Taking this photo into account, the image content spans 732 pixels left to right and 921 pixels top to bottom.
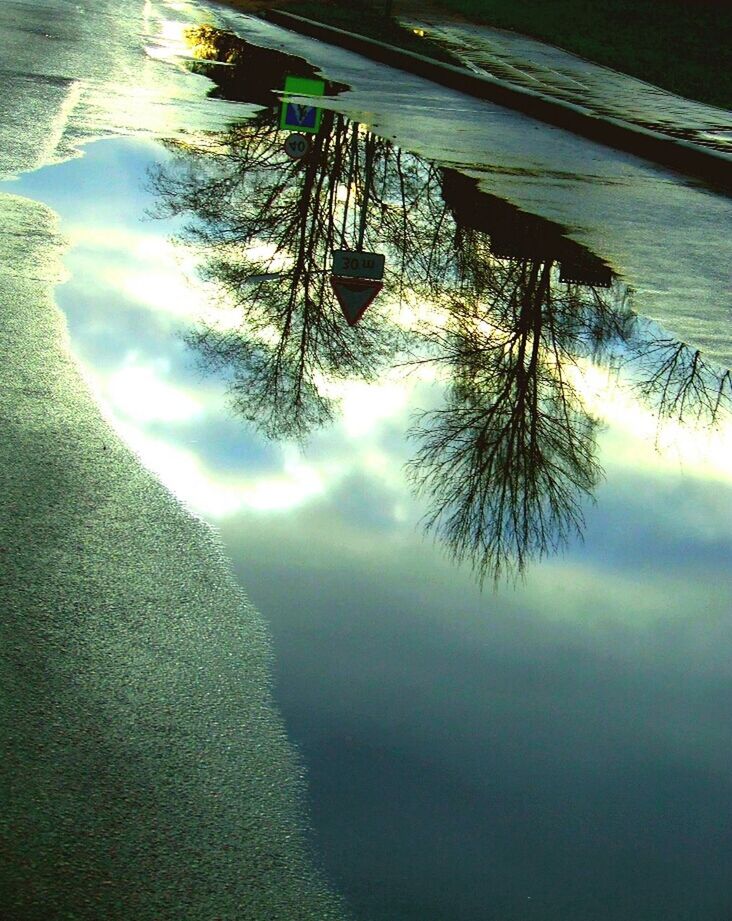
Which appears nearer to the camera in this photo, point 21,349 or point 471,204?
point 21,349

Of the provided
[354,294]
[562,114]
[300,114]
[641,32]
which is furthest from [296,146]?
[641,32]

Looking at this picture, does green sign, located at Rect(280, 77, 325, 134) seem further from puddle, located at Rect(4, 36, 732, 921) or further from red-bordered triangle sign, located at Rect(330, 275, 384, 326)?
red-bordered triangle sign, located at Rect(330, 275, 384, 326)

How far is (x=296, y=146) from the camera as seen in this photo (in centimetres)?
1423

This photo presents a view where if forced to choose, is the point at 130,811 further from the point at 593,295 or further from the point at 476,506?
the point at 593,295

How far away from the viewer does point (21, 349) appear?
23.2ft

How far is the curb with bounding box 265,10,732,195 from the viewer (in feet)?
57.3

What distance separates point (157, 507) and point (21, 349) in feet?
6.43

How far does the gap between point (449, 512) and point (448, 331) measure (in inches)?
121

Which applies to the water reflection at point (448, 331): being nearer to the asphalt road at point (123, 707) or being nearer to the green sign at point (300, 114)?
the asphalt road at point (123, 707)

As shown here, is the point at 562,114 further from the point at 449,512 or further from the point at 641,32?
the point at 641,32

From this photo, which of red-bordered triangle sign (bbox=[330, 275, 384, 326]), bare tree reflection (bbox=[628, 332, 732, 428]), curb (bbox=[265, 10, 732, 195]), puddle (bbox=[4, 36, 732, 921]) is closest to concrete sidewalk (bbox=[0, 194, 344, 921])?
puddle (bbox=[4, 36, 732, 921])

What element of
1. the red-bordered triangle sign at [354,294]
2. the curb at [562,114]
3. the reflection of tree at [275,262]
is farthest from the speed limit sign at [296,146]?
the curb at [562,114]

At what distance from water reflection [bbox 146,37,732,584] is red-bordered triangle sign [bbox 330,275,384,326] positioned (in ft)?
0.31

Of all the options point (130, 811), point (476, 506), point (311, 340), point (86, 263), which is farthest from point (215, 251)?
point (130, 811)
